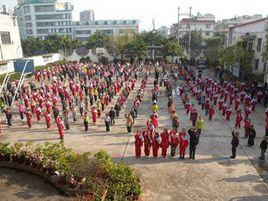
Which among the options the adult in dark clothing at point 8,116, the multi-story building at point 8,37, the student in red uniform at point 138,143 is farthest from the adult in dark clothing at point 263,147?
the multi-story building at point 8,37

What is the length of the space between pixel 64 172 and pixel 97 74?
25075mm

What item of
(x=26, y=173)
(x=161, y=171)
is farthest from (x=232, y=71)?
(x=26, y=173)

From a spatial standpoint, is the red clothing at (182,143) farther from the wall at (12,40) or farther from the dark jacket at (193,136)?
the wall at (12,40)

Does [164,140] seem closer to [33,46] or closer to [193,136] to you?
[193,136]

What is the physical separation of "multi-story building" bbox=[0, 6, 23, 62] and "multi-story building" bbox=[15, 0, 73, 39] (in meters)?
57.5

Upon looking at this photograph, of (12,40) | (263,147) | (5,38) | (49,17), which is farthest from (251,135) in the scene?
(49,17)

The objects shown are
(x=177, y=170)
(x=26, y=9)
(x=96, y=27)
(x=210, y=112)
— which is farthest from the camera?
(x=96, y=27)

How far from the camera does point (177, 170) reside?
10984mm

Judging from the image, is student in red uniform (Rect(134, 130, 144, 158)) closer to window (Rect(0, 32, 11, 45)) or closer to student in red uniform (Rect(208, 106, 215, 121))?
student in red uniform (Rect(208, 106, 215, 121))

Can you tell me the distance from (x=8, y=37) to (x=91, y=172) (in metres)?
34.0

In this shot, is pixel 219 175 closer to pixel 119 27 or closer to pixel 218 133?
pixel 218 133

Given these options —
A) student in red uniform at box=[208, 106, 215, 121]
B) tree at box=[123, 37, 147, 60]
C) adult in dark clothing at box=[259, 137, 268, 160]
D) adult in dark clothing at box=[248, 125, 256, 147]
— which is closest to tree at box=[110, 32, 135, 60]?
tree at box=[123, 37, 147, 60]

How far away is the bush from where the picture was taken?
8.34 m

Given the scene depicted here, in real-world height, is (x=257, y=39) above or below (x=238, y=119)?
above
